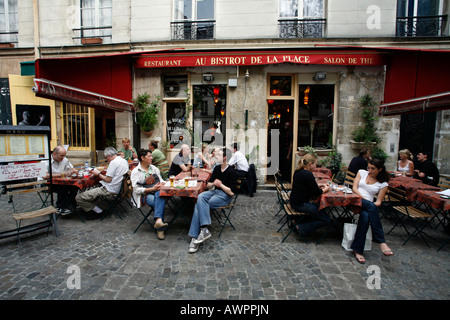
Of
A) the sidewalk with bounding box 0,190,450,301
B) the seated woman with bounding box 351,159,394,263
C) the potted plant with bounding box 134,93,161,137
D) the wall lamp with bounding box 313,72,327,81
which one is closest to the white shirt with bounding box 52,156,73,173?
the sidewalk with bounding box 0,190,450,301

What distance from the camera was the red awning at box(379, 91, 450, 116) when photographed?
15.0ft

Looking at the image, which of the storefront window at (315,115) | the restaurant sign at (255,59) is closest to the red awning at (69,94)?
the restaurant sign at (255,59)

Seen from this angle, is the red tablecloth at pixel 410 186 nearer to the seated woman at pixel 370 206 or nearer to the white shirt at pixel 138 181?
the seated woman at pixel 370 206

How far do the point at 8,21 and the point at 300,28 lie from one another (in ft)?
36.9

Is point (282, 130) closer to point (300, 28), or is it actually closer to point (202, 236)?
point (300, 28)

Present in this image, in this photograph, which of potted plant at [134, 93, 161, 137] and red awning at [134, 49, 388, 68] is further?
potted plant at [134, 93, 161, 137]

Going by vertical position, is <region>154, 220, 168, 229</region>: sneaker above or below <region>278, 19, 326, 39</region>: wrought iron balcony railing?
below

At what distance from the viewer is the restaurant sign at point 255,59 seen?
678 cm

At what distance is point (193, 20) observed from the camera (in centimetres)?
774

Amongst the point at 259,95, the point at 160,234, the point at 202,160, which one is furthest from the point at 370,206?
the point at 259,95

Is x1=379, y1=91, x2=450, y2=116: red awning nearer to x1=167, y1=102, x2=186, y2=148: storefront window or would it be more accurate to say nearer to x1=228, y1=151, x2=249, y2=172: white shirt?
x1=228, y1=151, x2=249, y2=172: white shirt

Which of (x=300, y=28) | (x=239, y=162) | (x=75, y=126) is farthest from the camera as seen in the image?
(x=75, y=126)
